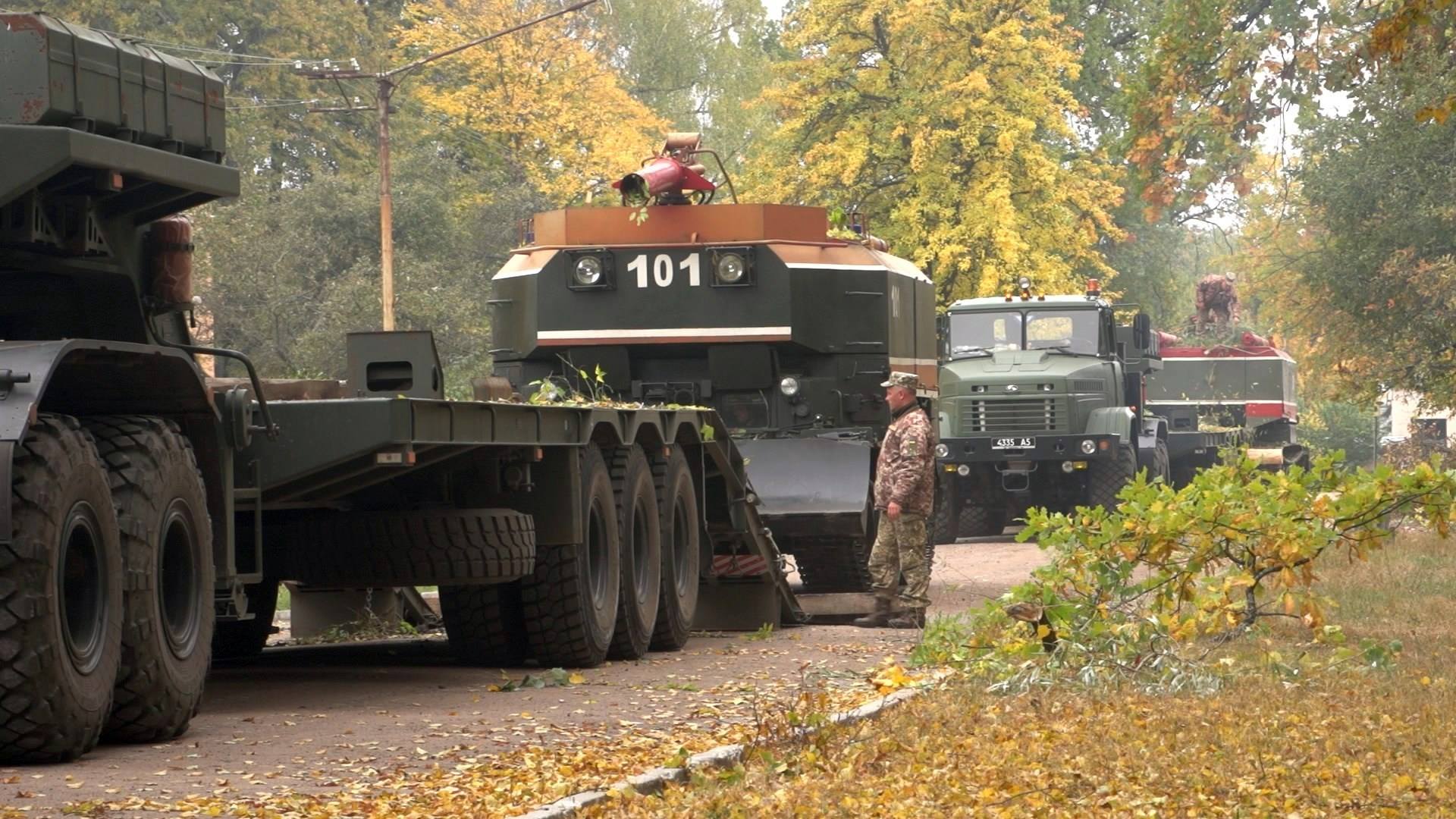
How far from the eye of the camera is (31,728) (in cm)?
761

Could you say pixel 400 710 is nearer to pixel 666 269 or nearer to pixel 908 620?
pixel 908 620

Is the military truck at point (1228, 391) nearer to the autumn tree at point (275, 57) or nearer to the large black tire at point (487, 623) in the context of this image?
the autumn tree at point (275, 57)

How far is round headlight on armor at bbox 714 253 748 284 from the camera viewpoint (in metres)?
16.7

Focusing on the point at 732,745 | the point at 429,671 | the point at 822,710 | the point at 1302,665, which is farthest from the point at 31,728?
the point at 1302,665

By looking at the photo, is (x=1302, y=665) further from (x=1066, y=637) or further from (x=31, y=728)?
(x=31, y=728)

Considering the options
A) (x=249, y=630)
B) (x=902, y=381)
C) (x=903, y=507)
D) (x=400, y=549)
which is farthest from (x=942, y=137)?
(x=400, y=549)

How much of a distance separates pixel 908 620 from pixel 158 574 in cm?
741

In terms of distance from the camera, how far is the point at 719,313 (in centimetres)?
1673

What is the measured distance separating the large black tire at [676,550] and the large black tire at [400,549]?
2.48 m

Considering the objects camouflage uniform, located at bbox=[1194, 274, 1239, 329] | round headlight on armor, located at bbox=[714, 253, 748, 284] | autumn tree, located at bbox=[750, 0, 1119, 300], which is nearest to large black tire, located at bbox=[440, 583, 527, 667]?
round headlight on armor, located at bbox=[714, 253, 748, 284]

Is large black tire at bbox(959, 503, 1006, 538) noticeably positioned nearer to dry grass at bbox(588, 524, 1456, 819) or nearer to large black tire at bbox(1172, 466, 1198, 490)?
large black tire at bbox(1172, 466, 1198, 490)

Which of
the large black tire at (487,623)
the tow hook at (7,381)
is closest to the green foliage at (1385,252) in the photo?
the large black tire at (487,623)

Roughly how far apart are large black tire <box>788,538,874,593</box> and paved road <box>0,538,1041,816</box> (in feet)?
5.49

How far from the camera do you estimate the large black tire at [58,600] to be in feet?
24.6
